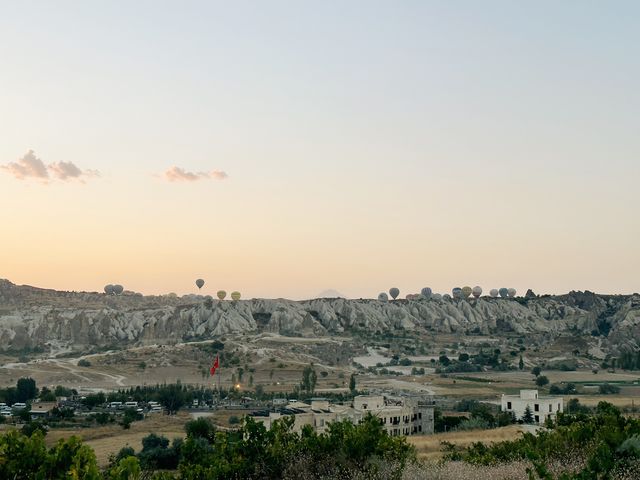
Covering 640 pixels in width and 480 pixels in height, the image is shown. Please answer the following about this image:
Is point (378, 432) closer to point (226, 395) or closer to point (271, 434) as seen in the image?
point (271, 434)

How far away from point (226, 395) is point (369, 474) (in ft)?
294

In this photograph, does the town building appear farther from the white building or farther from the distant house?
the distant house

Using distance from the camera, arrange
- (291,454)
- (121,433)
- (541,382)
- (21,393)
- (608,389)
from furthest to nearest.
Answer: (541,382) → (608,389) → (21,393) → (121,433) → (291,454)

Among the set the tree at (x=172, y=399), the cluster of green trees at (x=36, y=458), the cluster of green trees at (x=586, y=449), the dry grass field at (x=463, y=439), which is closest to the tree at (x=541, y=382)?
the dry grass field at (x=463, y=439)

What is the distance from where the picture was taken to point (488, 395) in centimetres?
11100

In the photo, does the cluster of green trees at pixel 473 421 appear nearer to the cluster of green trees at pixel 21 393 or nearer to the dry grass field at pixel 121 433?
the dry grass field at pixel 121 433

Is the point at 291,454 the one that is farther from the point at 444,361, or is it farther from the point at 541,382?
the point at 444,361

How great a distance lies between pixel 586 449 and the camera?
27.6m

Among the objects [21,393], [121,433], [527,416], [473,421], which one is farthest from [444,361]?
[121,433]

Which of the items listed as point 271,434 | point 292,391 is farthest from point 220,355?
point 271,434

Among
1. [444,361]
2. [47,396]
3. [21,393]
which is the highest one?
[444,361]

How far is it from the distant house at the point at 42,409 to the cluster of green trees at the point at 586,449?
6974 cm

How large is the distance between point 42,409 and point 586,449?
83.2 meters

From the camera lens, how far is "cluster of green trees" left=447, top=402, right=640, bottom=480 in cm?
2141
